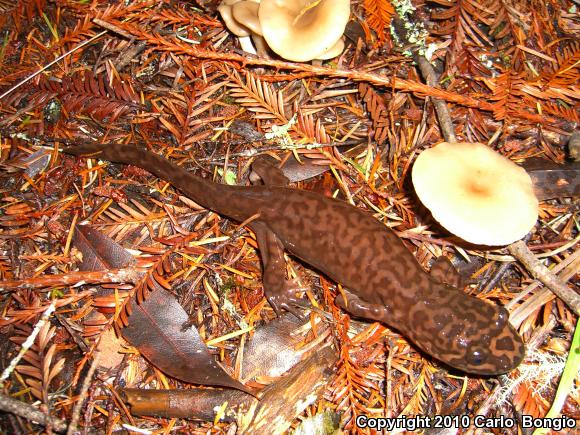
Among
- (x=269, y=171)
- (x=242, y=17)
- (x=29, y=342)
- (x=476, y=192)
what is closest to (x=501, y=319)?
(x=476, y=192)

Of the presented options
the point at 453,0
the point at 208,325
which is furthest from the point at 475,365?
the point at 453,0

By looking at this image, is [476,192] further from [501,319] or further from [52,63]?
[52,63]

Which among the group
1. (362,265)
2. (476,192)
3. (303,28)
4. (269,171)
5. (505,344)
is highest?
(303,28)

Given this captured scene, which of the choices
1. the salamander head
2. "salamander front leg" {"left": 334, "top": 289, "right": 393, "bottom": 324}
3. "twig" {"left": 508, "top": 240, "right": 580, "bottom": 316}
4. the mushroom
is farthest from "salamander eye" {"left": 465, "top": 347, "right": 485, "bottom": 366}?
the mushroom

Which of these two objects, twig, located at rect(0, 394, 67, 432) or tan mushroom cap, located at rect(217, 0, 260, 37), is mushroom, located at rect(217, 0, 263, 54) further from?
twig, located at rect(0, 394, 67, 432)

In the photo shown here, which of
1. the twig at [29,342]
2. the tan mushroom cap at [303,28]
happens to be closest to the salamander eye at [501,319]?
the tan mushroom cap at [303,28]

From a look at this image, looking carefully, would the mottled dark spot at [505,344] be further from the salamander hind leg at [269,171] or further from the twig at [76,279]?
the twig at [76,279]
